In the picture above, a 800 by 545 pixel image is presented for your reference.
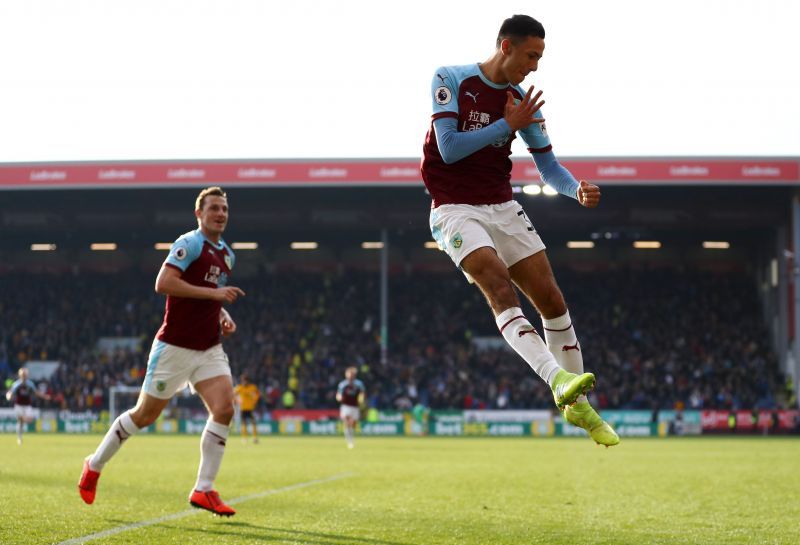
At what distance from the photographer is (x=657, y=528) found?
820 centimetres

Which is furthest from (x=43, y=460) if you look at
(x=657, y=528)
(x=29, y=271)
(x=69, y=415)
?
(x=29, y=271)

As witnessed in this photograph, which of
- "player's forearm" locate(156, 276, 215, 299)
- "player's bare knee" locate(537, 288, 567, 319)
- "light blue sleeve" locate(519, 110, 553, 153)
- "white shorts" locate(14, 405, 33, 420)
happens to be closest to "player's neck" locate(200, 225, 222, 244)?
"player's forearm" locate(156, 276, 215, 299)

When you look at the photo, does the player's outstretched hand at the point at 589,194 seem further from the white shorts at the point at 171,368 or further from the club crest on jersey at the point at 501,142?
the white shorts at the point at 171,368

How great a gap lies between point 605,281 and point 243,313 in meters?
16.3

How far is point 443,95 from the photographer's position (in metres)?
6.61

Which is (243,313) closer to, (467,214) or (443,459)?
(443,459)

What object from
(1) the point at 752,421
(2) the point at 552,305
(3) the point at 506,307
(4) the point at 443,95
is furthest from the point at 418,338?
(4) the point at 443,95

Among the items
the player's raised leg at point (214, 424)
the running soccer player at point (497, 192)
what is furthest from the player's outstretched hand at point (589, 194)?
the player's raised leg at point (214, 424)

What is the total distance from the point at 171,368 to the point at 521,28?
171 inches

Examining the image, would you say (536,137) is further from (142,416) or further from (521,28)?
(142,416)

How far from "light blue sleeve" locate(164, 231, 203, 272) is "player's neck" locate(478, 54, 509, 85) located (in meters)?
3.28

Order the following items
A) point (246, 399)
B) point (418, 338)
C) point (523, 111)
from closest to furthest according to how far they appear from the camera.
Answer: point (523, 111) < point (246, 399) < point (418, 338)

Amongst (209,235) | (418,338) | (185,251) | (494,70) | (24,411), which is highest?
(418,338)

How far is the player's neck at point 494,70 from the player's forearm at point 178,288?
2.99 metres
